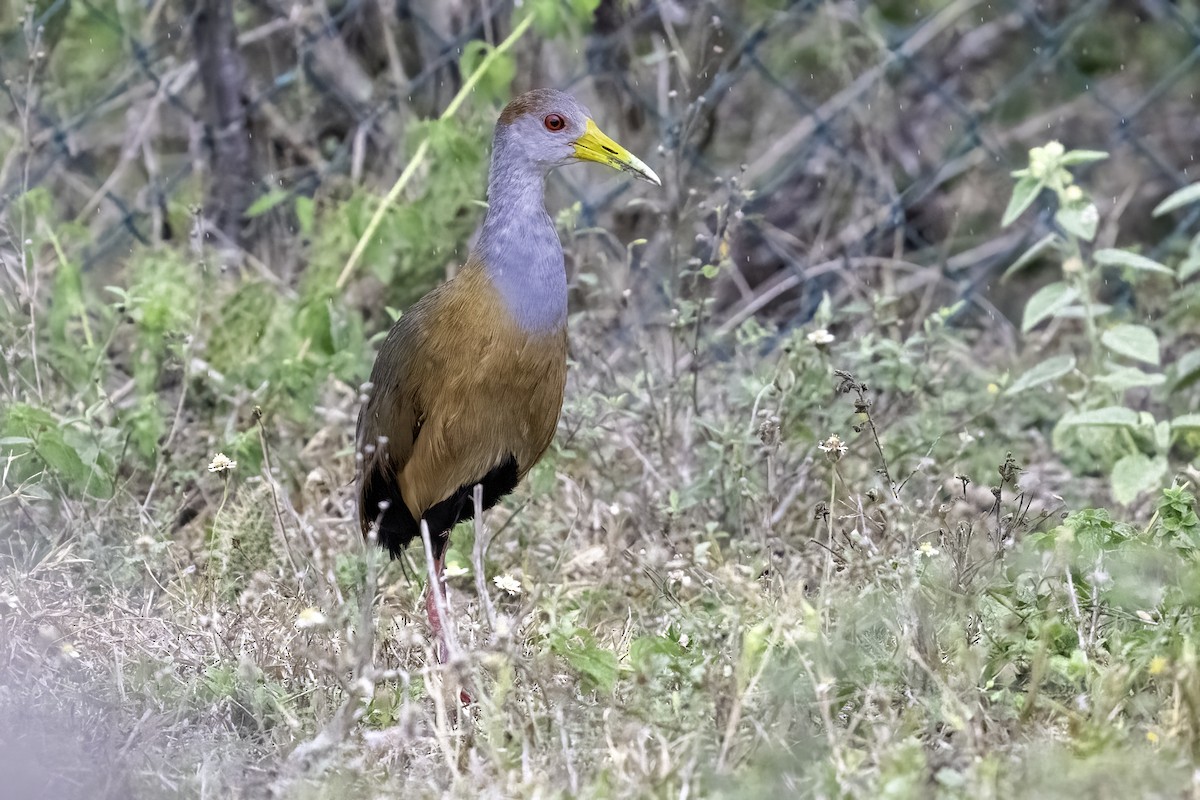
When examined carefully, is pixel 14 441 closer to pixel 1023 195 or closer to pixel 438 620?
pixel 438 620

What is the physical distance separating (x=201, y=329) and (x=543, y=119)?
1.48 m

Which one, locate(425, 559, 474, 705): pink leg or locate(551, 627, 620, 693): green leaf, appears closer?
locate(551, 627, 620, 693): green leaf

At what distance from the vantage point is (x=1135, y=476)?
3.91 meters

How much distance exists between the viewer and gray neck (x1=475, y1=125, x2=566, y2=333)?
Answer: 335cm

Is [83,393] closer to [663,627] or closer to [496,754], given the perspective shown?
[663,627]

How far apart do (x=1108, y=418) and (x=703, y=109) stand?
139 centimetres

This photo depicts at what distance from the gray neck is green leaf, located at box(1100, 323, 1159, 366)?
147 cm

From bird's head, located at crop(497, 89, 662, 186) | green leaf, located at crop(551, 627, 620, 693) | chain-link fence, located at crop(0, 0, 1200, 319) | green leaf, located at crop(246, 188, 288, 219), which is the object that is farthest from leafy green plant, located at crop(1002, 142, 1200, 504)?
green leaf, located at crop(246, 188, 288, 219)

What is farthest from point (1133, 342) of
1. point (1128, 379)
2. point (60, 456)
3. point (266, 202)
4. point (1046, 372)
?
point (60, 456)

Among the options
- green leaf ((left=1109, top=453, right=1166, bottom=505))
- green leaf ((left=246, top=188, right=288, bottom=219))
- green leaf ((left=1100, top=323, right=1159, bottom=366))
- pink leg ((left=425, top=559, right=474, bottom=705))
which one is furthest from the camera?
green leaf ((left=246, top=188, right=288, bottom=219))

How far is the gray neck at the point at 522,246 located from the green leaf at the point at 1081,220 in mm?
1367

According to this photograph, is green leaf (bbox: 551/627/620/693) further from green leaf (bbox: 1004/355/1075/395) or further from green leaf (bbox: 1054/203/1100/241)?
green leaf (bbox: 1054/203/1100/241)

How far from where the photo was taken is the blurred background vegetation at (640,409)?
9.00 feet

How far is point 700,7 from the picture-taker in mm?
5152
